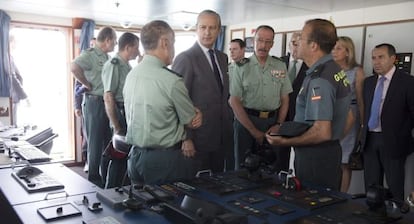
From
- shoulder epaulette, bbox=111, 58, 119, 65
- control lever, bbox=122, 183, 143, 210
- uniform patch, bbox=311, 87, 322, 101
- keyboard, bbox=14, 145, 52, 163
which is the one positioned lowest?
keyboard, bbox=14, 145, 52, 163

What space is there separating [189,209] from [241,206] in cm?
26

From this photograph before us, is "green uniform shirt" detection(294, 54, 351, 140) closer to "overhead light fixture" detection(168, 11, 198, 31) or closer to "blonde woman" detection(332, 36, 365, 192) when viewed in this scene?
"blonde woman" detection(332, 36, 365, 192)

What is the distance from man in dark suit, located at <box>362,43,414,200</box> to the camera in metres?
3.18

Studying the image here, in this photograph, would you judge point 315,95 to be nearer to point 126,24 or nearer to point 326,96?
point 326,96

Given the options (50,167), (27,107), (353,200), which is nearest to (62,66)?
(27,107)

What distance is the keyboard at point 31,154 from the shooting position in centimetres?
226

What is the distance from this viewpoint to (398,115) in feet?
10.5

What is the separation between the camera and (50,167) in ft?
6.83

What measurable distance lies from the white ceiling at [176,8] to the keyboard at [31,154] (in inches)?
80.5

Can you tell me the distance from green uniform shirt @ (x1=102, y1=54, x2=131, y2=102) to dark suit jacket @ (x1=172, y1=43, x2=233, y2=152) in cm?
111

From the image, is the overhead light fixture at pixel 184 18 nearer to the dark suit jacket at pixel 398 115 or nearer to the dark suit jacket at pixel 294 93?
the dark suit jacket at pixel 294 93

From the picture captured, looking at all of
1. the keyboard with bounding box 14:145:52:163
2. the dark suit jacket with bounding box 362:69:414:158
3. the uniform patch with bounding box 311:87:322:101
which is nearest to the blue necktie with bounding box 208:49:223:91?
the uniform patch with bounding box 311:87:322:101

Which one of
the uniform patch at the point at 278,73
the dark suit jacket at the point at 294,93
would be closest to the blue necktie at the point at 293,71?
the dark suit jacket at the point at 294,93

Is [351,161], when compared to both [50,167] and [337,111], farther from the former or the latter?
[50,167]
